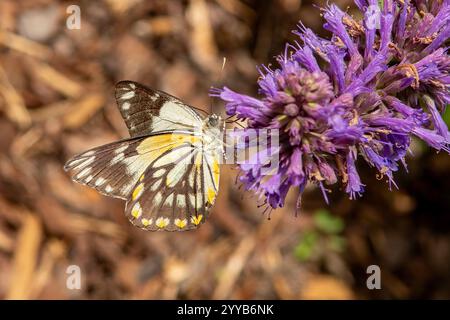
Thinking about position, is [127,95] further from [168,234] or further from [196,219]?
[168,234]

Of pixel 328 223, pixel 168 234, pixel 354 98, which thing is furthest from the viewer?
pixel 328 223

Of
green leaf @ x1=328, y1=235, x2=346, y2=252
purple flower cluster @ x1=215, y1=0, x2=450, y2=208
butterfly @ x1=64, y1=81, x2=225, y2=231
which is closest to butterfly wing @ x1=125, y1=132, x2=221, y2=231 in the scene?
butterfly @ x1=64, y1=81, x2=225, y2=231

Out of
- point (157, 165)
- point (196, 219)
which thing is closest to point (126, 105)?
point (157, 165)

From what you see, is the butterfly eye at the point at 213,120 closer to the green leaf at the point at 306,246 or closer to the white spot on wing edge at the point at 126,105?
the white spot on wing edge at the point at 126,105

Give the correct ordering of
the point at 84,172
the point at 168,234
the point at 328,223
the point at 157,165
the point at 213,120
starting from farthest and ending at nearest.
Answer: the point at 328,223
the point at 168,234
the point at 157,165
the point at 84,172
the point at 213,120

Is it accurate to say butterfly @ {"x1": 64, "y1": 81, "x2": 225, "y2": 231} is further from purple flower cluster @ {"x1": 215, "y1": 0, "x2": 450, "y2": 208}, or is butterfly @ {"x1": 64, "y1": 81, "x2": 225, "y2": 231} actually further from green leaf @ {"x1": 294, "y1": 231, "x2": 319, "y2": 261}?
green leaf @ {"x1": 294, "y1": 231, "x2": 319, "y2": 261}

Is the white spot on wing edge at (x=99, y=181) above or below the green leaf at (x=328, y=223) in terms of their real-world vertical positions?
above

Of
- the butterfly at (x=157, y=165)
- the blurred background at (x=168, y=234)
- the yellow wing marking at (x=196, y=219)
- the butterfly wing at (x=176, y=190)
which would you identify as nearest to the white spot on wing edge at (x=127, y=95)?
the butterfly at (x=157, y=165)
